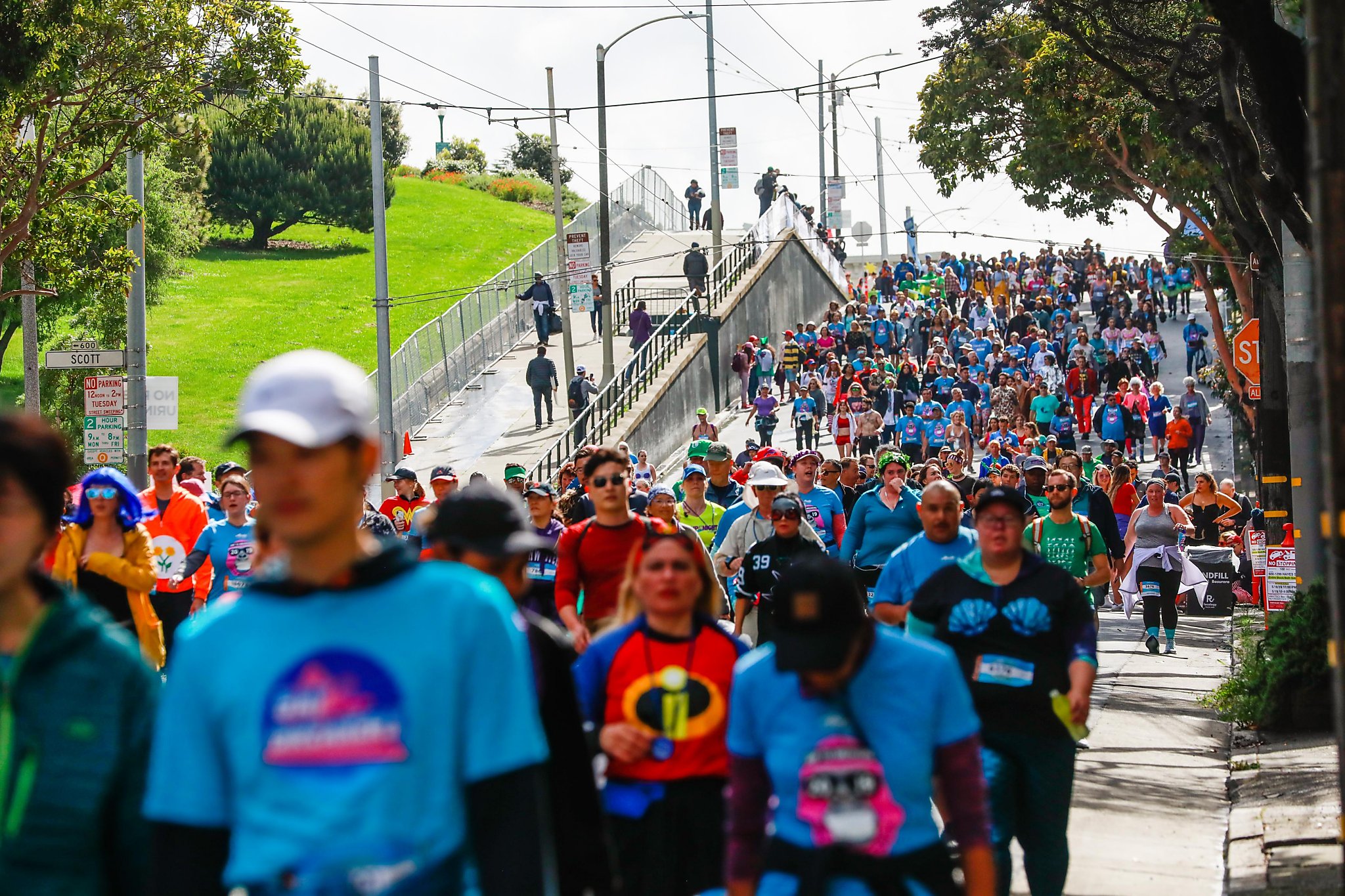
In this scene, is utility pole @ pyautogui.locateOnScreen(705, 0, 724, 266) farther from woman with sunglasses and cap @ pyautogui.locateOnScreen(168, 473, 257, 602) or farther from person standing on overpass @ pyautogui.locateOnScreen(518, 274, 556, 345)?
woman with sunglasses and cap @ pyautogui.locateOnScreen(168, 473, 257, 602)

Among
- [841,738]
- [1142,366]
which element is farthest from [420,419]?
[841,738]

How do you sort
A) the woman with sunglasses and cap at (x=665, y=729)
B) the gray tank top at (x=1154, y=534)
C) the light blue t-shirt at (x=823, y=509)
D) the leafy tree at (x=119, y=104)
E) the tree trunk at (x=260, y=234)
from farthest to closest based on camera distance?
the tree trunk at (x=260, y=234) → the leafy tree at (x=119, y=104) → the gray tank top at (x=1154, y=534) → the light blue t-shirt at (x=823, y=509) → the woman with sunglasses and cap at (x=665, y=729)

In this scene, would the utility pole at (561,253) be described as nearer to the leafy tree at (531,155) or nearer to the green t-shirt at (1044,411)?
the green t-shirt at (1044,411)

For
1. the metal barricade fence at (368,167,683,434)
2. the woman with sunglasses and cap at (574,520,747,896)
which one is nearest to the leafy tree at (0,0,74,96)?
the woman with sunglasses and cap at (574,520,747,896)

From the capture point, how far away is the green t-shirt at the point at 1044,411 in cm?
2947

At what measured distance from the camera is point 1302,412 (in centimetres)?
1285

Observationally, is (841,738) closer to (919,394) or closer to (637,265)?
(919,394)

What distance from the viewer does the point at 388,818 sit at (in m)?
2.73

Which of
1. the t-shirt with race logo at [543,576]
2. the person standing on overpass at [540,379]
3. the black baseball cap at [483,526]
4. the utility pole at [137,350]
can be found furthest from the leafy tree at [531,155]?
the black baseball cap at [483,526]

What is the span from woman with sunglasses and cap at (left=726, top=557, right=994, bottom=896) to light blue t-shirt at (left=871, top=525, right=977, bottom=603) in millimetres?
3675

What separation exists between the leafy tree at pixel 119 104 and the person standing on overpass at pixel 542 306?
20101mm

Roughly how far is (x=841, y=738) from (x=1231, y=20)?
7048mm

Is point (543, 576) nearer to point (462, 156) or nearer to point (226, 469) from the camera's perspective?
point (226, 469)

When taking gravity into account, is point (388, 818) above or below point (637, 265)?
below
